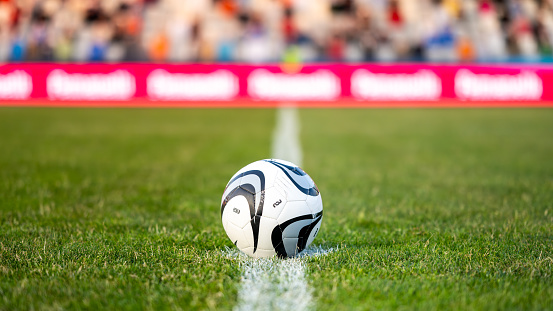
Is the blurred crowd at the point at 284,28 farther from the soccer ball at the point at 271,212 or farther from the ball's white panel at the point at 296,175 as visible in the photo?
the soccer ball at the point at 271,212

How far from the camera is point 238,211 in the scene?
3344 mm

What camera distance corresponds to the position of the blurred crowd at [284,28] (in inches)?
829

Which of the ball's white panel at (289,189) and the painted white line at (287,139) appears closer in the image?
the ball's white panel at (289,189)

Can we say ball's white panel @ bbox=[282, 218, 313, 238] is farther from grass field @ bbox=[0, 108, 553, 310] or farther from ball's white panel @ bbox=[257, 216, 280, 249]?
grass field @ bbox=[0, 108, 553, 310]

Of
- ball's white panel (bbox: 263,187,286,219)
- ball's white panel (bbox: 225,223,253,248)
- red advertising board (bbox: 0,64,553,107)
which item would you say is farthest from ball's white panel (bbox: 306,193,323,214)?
red advertising board (bbox: 0,64,553,107)

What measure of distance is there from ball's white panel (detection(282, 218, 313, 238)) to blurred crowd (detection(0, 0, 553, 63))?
16.9m

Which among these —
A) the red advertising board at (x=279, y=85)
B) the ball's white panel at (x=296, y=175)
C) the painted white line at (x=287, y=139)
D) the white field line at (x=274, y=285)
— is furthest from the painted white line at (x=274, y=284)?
the red advertising board at (x=279, y=85)

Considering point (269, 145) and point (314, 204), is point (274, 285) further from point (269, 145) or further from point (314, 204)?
point (269, 145)

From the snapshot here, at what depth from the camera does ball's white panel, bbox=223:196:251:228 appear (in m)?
3.32

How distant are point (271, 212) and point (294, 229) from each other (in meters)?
0.16

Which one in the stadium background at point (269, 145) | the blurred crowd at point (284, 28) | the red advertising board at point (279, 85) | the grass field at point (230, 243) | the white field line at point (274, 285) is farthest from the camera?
the blurred crowd at point (284, 28)

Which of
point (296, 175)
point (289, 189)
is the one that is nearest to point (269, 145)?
point (296, 175)

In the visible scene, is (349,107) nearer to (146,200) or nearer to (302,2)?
(302,2)

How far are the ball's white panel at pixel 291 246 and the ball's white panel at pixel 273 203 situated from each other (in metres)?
0.16
